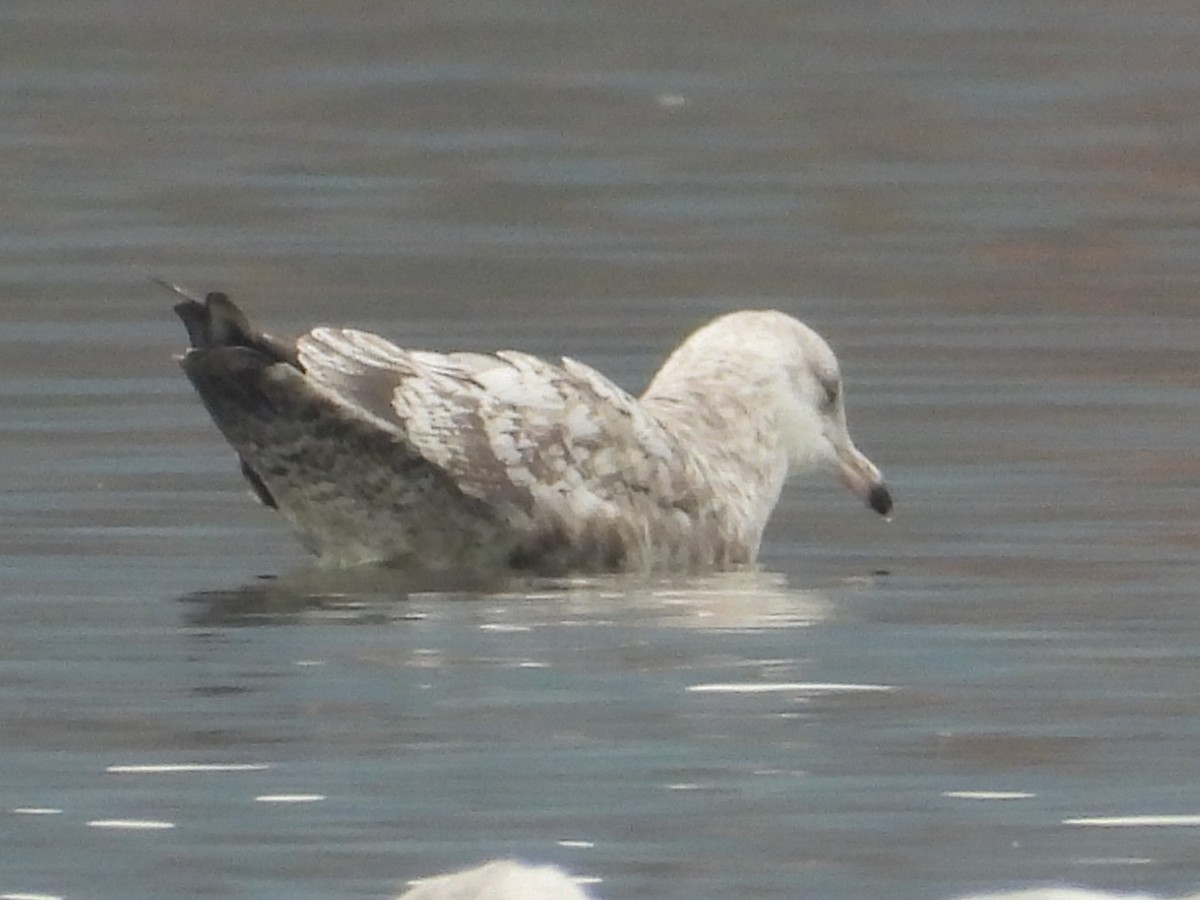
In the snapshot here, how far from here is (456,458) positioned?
435 inches

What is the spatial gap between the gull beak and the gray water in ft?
0.34

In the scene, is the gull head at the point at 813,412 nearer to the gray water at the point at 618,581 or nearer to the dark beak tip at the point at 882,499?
the dark beak tip at the point at 882,499

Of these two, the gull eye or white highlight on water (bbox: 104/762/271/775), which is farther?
the gull eye

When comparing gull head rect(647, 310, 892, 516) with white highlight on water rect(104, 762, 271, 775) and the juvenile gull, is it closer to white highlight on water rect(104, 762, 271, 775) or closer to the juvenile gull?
the juvenile gull

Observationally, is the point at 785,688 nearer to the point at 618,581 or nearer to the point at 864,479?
the point at 618,581

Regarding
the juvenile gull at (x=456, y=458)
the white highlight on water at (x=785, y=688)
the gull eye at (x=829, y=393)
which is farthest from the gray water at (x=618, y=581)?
the gull eye at (x=829, y=393)

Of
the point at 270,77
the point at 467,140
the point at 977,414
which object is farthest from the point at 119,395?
the point at 270,77

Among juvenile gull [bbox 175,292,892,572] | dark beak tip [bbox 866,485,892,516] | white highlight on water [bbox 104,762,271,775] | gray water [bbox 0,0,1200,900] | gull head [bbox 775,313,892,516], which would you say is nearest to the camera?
gray water [bbox 0,0,1200,900]

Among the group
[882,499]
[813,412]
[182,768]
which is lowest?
[182,768]

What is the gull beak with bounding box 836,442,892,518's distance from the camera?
11930mm

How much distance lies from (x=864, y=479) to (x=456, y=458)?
1.36m

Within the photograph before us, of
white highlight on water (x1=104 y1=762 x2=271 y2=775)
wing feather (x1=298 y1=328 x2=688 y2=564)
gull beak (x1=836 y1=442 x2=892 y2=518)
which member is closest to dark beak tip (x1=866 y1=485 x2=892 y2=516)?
gull beak (x1=836 y1=442 x2=892 y2=518)

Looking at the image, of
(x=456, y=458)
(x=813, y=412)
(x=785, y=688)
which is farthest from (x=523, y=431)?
(x=785, y=688)

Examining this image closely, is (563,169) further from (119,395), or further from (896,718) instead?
(896,718)
